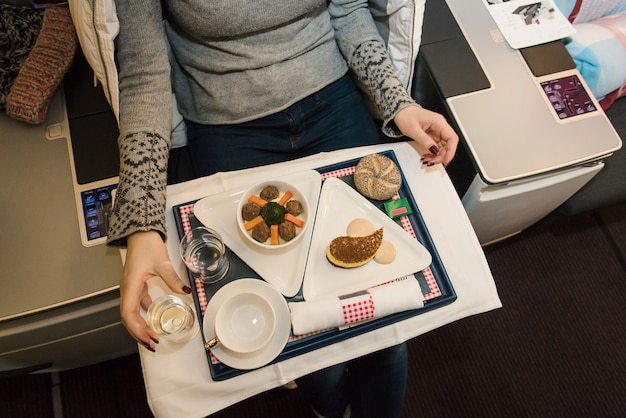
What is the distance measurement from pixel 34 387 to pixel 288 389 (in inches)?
32.4

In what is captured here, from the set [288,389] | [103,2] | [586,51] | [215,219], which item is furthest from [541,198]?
[103,2]

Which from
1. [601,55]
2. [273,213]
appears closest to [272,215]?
[273,213]

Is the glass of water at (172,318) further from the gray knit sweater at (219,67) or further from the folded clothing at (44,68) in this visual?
the folded clothing at (44,68)

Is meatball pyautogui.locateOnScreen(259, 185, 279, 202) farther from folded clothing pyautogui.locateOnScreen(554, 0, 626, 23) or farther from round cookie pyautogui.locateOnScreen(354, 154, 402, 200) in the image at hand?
folded clothing pyautogui.locateOnScreen(554, 0, 626, 23)

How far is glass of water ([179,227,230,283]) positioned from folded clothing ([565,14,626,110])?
3.36 feet

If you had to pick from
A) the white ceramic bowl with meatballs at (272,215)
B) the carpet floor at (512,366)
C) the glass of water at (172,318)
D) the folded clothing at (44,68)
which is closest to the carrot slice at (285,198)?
the white ceramic bowl with meatballs at (272,215)

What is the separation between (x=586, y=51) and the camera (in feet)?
3.67

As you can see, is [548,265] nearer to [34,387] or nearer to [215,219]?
[215,219]

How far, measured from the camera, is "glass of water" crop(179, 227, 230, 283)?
793mm

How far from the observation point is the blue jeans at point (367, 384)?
1035 mm

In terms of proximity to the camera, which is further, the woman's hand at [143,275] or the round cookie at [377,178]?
the round cookie at [377,178]

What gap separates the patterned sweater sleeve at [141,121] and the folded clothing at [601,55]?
1030 millimetres

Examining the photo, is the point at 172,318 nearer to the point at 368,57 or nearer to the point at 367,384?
the point at 367,384

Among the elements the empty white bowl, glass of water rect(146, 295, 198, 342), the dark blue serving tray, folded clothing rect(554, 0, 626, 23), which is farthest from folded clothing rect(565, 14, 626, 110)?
glass of water rect(146, 295, 198, 342)
